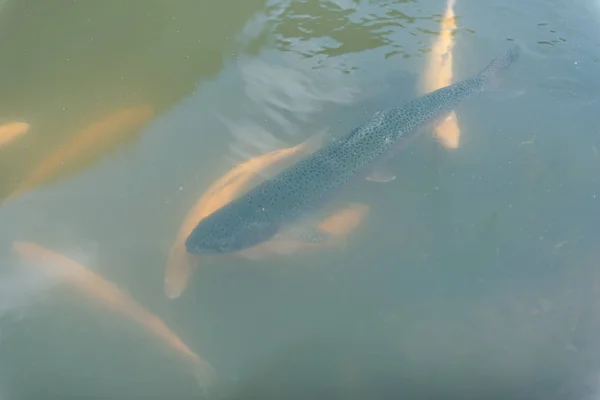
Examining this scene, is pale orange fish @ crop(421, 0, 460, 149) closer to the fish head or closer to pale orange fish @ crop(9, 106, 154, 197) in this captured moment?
the fish head

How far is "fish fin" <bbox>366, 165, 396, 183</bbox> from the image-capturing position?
435 cm

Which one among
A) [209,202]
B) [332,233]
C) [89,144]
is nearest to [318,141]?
[332,233]

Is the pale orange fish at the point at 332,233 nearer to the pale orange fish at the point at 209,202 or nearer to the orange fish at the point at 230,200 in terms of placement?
the orange fish at the point at 230,200

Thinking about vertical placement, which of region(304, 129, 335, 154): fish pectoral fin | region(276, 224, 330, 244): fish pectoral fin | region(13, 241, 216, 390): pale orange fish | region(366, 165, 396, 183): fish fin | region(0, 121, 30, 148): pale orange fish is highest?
region(0, 121, 30, 148): pale orange fish

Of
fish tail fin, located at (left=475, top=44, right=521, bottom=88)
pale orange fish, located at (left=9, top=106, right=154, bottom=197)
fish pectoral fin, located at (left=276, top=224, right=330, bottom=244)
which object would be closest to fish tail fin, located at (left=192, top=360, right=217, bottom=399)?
fish pectoral fin, located at (left=276, top=224, right=330, bottom=244)

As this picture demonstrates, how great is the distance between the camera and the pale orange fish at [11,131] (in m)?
4.56

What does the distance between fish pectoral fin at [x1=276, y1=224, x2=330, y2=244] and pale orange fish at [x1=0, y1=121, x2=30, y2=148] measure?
9.25 ft

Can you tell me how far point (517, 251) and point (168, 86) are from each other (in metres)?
3.91

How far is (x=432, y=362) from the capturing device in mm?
3598

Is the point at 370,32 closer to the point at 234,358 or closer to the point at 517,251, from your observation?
the point at 517,251

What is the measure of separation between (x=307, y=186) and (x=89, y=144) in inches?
87.5

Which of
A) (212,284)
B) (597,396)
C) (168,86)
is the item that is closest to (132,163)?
(168,86)

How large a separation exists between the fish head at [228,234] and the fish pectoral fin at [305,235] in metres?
0.18

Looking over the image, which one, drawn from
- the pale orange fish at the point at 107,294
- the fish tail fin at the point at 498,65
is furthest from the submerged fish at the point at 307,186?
the fish tail fin at the point at 498,65
